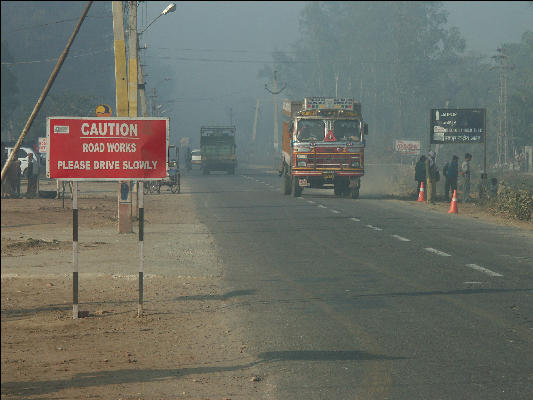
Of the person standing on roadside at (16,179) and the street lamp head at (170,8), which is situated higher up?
the street lamp head at (170,8)

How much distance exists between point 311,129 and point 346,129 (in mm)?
1355

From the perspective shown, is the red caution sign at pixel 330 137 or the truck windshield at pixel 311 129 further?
the red caution sign at pixel 330 137

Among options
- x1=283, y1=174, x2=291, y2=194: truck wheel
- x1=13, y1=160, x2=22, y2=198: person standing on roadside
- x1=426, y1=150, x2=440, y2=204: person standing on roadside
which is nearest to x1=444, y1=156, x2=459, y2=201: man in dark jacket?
x1=426, y1=150, x2=440, y2=204: person standing on roadside

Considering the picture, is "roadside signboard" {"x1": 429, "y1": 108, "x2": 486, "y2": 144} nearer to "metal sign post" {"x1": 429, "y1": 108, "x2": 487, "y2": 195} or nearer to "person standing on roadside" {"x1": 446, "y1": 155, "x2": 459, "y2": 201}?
"metal sign post" {"x1": 429, "y1": 108, "x2": 487, "y2": 195}

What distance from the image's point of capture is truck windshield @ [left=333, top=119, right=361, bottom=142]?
35.2 metres

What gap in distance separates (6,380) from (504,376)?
3979mm

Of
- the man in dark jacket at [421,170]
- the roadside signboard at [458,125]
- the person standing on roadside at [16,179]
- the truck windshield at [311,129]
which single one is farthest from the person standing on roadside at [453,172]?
the person standing on roadside at [16,179]

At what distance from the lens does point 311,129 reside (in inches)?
1385

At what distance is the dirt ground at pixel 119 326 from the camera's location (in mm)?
7250

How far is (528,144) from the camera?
69.9m

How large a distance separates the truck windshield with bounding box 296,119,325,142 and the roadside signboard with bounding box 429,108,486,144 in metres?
5.91

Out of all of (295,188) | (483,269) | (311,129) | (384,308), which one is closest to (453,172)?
(311,129)

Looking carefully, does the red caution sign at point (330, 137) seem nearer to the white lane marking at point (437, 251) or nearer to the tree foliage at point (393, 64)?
the white lane marking at point (437, 251)

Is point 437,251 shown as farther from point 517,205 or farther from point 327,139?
point 327,139
